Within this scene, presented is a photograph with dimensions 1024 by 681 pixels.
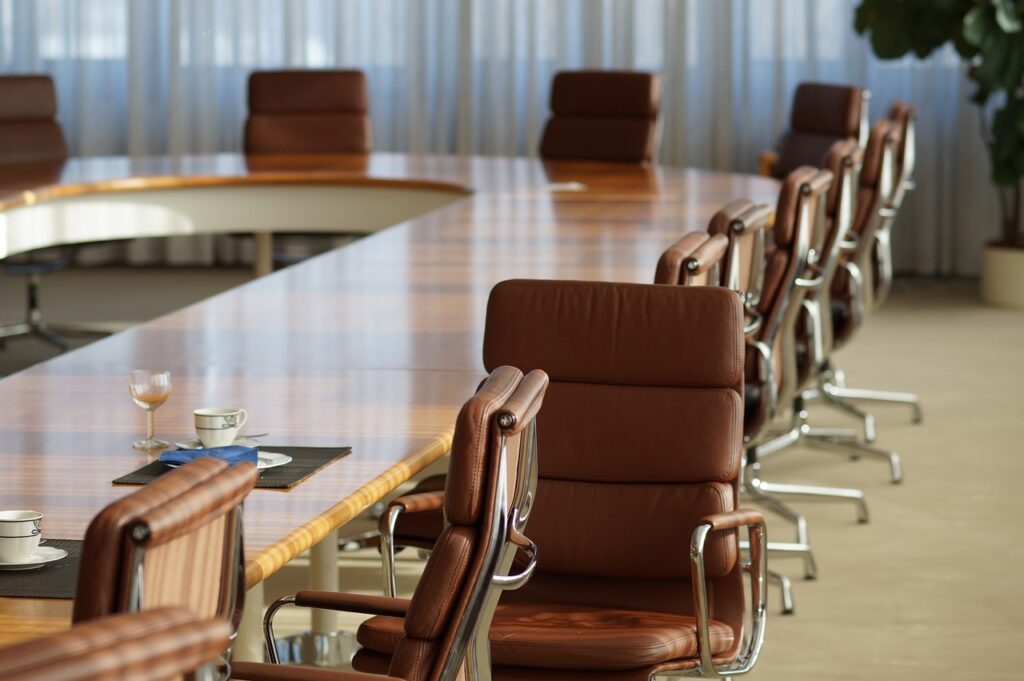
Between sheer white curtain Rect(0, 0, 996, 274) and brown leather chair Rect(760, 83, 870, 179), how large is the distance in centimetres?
209

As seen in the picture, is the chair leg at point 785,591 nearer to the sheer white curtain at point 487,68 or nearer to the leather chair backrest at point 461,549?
the leather chair backrest at point 461,549

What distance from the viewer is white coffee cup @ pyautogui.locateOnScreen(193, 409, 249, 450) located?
231cm

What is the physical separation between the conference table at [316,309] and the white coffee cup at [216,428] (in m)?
0.12

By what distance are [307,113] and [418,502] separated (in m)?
4.74

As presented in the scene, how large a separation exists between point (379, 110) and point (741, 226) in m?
6.06

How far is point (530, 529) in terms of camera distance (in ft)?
Answer: 8.91

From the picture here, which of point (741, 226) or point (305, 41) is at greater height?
point (305, 41)

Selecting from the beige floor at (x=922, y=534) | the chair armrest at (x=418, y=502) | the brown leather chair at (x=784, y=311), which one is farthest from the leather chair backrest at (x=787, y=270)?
the chair armrest at (x=418, y=502)

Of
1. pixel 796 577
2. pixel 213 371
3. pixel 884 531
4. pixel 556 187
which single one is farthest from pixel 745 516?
pixel 556 187

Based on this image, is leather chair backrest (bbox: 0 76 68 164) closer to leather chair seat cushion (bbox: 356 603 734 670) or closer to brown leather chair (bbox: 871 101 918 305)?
brown leather chair (bbox: 871 101 918 305)

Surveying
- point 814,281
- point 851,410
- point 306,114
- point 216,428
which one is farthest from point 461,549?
point 306,114

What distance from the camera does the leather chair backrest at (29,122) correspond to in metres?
6.70

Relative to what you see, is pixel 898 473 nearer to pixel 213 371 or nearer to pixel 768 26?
pixel 213 371

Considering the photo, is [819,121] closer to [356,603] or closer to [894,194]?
[894,194]
